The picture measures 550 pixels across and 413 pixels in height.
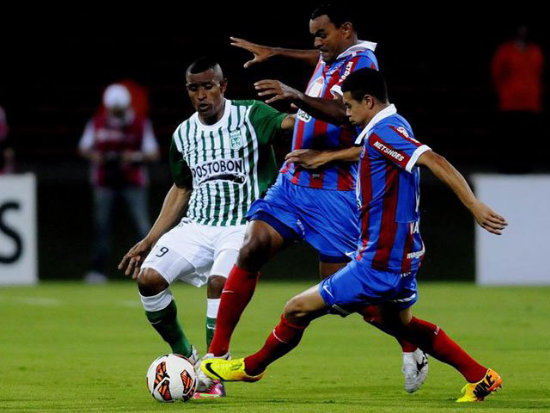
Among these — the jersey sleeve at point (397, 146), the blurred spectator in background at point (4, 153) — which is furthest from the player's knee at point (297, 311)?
the blurred spectator in background at point (4, 153)

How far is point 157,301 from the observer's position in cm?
733

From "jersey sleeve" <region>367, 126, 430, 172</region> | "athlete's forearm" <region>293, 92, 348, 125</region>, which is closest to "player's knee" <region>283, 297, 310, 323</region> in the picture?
"jersey sleeve" <region>367, 126, 430, 172</region>

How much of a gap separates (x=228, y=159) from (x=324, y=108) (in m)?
0.90

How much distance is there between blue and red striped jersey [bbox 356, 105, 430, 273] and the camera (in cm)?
A: 650

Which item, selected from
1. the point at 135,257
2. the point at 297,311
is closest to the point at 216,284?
the point at 135,257

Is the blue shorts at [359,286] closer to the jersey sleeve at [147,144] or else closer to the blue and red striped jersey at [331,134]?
the blue and red striped jersey at [331,134]

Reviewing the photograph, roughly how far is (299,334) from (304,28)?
41.4ft

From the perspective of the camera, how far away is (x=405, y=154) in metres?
6.37

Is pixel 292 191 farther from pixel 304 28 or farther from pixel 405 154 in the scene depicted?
pixel 304 28

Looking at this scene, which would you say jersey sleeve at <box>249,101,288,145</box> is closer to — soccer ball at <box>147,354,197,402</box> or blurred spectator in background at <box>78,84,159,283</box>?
soccer ball at <box>147,354,197,402</box>

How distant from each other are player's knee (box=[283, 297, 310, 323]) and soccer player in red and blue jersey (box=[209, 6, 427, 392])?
1.50 ft

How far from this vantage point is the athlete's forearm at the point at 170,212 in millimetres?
7582

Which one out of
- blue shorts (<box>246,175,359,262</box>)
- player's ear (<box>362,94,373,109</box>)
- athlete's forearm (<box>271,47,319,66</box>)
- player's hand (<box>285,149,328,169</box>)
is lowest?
blue shorts (<box>246,175,359,262</box>)

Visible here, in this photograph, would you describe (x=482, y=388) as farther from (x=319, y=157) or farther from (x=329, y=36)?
(x=329, y=36)
